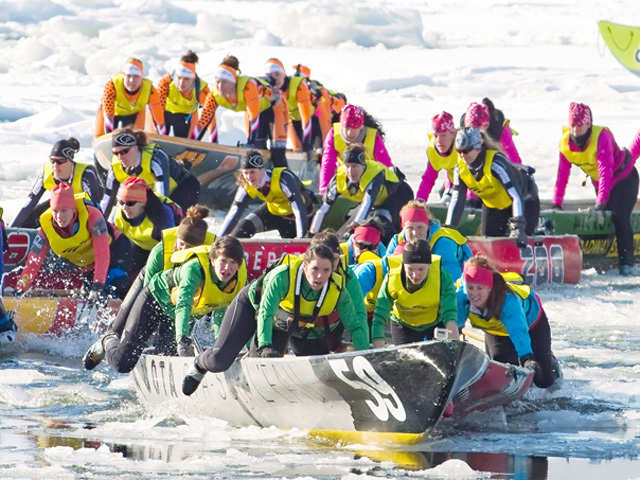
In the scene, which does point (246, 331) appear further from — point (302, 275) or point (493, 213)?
point (493, 213)

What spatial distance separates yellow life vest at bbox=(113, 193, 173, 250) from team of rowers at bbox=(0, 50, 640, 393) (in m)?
0.01

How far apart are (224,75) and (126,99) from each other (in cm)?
121

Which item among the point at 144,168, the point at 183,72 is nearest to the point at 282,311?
the point at 144,168

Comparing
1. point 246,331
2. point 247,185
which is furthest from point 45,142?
point 246,331

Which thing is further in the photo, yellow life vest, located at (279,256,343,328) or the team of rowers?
the team of rowers

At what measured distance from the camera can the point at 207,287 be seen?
28.8ft

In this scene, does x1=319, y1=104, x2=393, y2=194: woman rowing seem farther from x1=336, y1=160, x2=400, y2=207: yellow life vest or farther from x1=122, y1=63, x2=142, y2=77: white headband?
x1=122, y1=63, x2=142, y2=77: white headband

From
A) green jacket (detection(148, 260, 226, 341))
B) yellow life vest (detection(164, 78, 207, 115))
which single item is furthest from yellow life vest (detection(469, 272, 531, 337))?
yellow life vest (detection(164, 78, 207, 115))

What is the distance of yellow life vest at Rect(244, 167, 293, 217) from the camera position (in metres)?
12.5

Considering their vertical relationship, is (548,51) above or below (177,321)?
above

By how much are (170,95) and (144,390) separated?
8.29 metres

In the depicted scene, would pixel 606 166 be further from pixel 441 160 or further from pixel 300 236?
pixel 300 236

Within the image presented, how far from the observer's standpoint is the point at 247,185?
41.2 feet

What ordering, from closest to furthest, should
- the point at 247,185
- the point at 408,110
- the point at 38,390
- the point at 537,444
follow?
the point at 537,444, the point at 38,390, the point at 247,185, the point at 408,110
